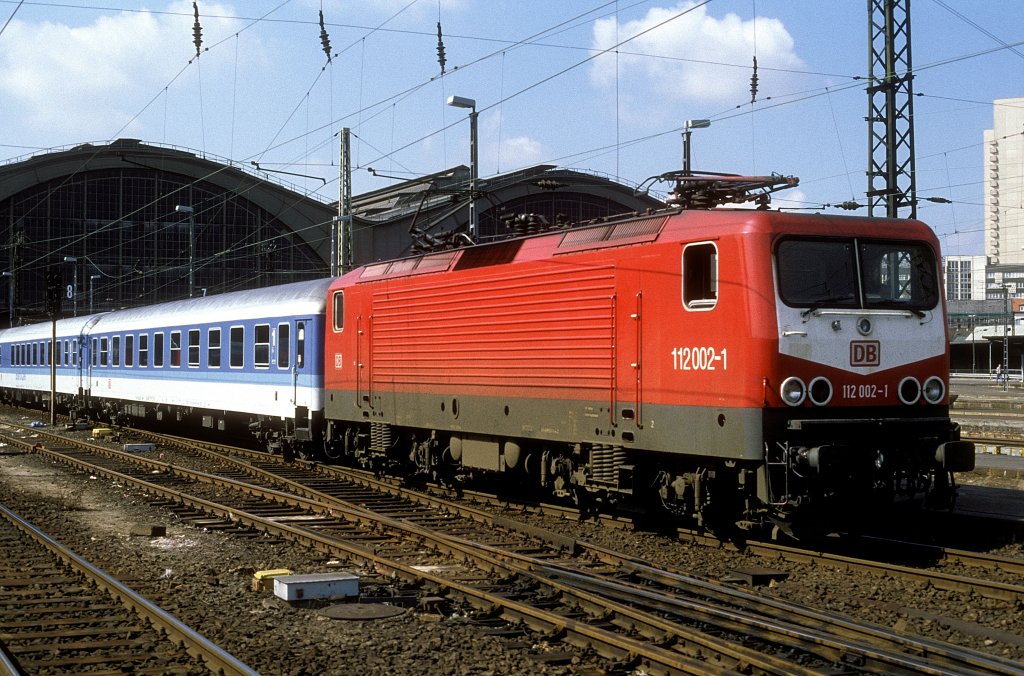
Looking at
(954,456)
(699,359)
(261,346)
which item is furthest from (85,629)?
(261,346)

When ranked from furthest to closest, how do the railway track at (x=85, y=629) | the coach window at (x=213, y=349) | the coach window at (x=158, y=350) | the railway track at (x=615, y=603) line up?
1. the coach window at (x=158, y=350)
2. the coach window at (x=213, y=349)
3. the railway track at (x=85, y=629)
4. the railway track at (x=615, y=603)

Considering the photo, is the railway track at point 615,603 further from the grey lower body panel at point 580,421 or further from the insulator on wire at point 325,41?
the insulator on wire at point 325,41

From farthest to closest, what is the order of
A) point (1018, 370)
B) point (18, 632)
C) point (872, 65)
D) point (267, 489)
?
1. point (1018, 370)
2. point (872, 65)
3. point (267, 489)
4. point (18, 632)

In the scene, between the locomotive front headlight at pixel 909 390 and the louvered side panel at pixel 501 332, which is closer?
the locomotive front headlight at pixel 909 390

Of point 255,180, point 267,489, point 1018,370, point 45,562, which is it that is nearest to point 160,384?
point 267,489

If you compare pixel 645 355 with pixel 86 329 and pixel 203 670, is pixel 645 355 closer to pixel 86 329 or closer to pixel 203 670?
pixel 203 670

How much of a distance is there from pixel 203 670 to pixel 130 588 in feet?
10.2

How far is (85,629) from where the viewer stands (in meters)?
9.01

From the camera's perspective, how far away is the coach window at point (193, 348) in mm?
27969

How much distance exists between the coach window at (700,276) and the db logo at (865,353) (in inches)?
63.5

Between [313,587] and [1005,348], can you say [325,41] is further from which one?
[1005,348]

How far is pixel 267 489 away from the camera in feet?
58.9

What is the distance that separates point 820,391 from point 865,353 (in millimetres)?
749

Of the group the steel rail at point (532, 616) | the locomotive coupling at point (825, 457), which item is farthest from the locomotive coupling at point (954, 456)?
the steel rail at point (532, 616)
